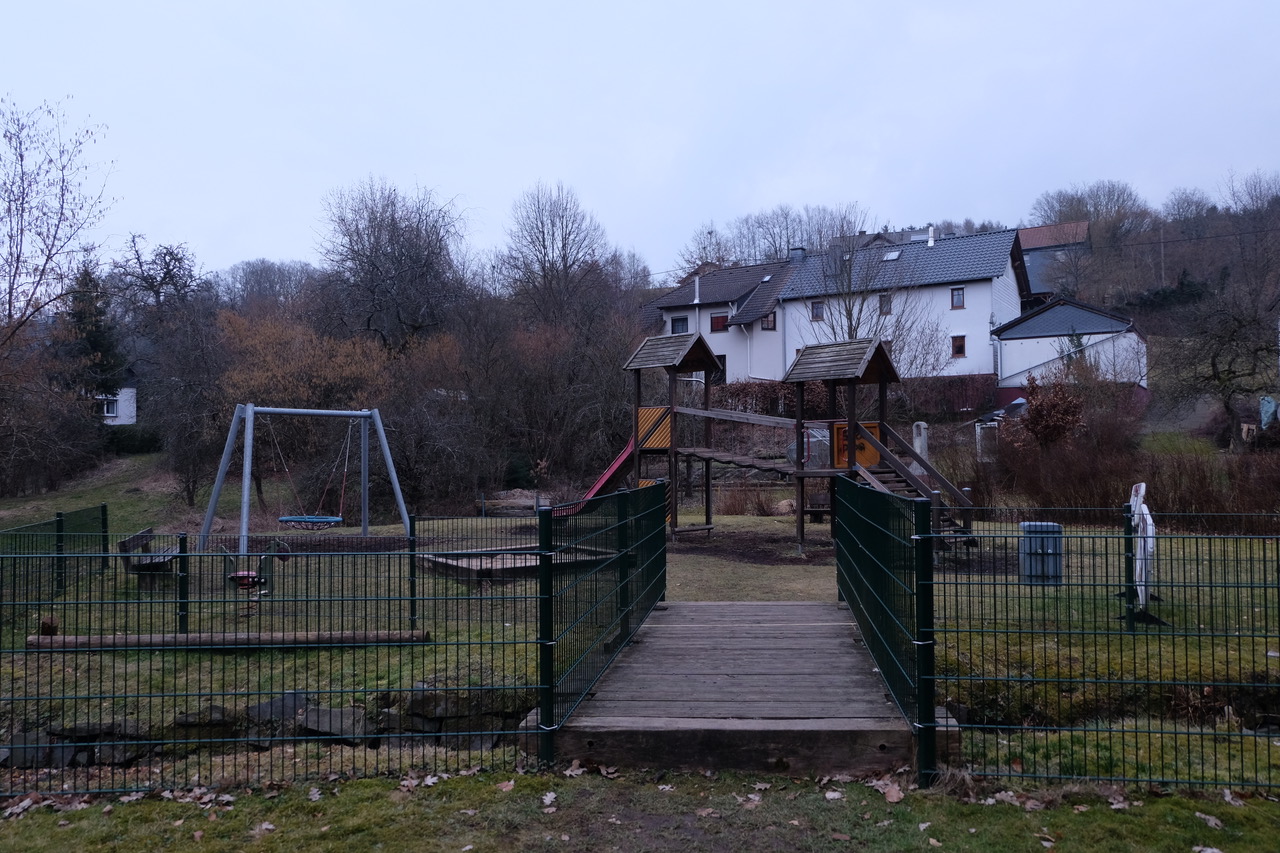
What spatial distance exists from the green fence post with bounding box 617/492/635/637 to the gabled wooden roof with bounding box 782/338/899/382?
25.5 ft

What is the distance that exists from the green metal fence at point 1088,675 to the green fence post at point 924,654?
12 mm

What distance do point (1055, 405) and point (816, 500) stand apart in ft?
32.6

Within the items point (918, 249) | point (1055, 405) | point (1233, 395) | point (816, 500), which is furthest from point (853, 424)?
point (918, 249)

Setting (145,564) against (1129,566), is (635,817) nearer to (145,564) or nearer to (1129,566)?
(1129,566)


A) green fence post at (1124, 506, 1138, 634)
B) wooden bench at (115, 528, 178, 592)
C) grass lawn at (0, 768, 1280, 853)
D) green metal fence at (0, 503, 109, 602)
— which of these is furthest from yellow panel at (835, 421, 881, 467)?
grass lawn at (0, 768, 1280, 853)

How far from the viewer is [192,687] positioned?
→ 24.7 ft

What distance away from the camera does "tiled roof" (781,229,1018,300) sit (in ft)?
121

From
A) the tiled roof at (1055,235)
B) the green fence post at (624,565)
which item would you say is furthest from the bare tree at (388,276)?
the tiled roof at (1055,235)

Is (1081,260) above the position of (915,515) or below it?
above

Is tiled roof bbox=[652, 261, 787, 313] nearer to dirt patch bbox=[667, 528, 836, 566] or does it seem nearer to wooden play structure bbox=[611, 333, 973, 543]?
wooden play structure bbox=[611, 333, 973, 543]

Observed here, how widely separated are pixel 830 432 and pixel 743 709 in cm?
1033

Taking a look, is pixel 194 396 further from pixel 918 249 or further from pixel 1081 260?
pixel 1081 260

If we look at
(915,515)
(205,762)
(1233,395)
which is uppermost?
(1233,395)

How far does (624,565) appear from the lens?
7.06 metres
